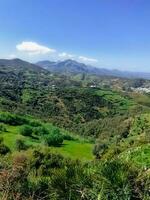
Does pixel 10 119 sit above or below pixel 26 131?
above

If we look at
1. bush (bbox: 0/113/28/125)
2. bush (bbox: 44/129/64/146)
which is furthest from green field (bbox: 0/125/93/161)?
bush (bbox: 0/113/28/125)

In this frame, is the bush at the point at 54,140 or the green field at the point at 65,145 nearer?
the green field at the point at 65,145

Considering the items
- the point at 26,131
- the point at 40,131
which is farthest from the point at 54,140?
the point at 40,131

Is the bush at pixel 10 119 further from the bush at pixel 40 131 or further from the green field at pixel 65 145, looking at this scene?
the bush at pixel 40 131

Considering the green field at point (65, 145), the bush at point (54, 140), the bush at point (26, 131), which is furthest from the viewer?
the bush at point (26, 131)

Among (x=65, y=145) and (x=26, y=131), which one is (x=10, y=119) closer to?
(x=26, y=131)

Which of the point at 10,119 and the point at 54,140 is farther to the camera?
the point at 10,119

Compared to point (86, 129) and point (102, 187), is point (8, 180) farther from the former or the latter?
point (86, 129)

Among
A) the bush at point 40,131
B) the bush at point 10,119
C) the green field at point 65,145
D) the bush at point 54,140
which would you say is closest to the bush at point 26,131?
the green field at point 65,145

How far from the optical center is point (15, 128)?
114m

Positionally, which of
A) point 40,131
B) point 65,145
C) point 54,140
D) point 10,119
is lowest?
point 65,145

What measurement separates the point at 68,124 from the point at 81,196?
163061mm

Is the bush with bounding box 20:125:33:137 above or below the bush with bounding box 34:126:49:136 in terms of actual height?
above

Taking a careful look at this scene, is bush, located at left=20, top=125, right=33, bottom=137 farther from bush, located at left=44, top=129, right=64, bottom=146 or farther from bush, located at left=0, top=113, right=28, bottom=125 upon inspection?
bush, located at left=0, top=113, right=28, bottom=125
